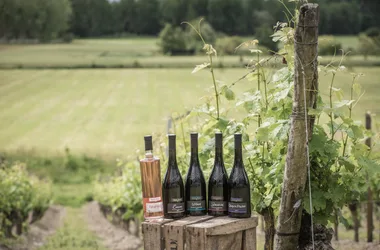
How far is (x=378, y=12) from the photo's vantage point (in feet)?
50.6

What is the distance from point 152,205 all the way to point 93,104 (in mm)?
18351

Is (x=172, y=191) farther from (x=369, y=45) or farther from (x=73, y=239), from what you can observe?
(x=369, y=45)

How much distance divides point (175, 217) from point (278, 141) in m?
0.66

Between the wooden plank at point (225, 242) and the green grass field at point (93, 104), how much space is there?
1321cm

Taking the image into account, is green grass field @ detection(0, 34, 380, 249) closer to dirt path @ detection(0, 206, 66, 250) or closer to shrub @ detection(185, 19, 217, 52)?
dirt path @ detection(0, 206, 66, 250)

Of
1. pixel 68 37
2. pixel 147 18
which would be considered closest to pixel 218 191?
pixel 68 37

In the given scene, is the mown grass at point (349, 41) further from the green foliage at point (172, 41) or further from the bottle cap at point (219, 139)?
the bottle cap at point (219, 139)

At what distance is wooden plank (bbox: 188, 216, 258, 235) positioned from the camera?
8.82 feet

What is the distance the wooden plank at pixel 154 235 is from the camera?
277 cm

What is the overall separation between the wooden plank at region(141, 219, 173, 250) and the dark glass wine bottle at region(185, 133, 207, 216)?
156mm

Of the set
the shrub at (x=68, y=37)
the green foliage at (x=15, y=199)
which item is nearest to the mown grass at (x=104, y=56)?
the shrub at (x=68, y=37)

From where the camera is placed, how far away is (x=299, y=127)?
2.88 m

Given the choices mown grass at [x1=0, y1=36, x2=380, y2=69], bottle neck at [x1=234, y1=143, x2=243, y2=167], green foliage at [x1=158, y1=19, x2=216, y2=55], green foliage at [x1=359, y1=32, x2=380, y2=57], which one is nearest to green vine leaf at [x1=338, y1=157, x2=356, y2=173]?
bottle neck at [x1=234, y1=143, x2=243, y2=167]

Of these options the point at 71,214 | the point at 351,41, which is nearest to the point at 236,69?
the point at 351,41
